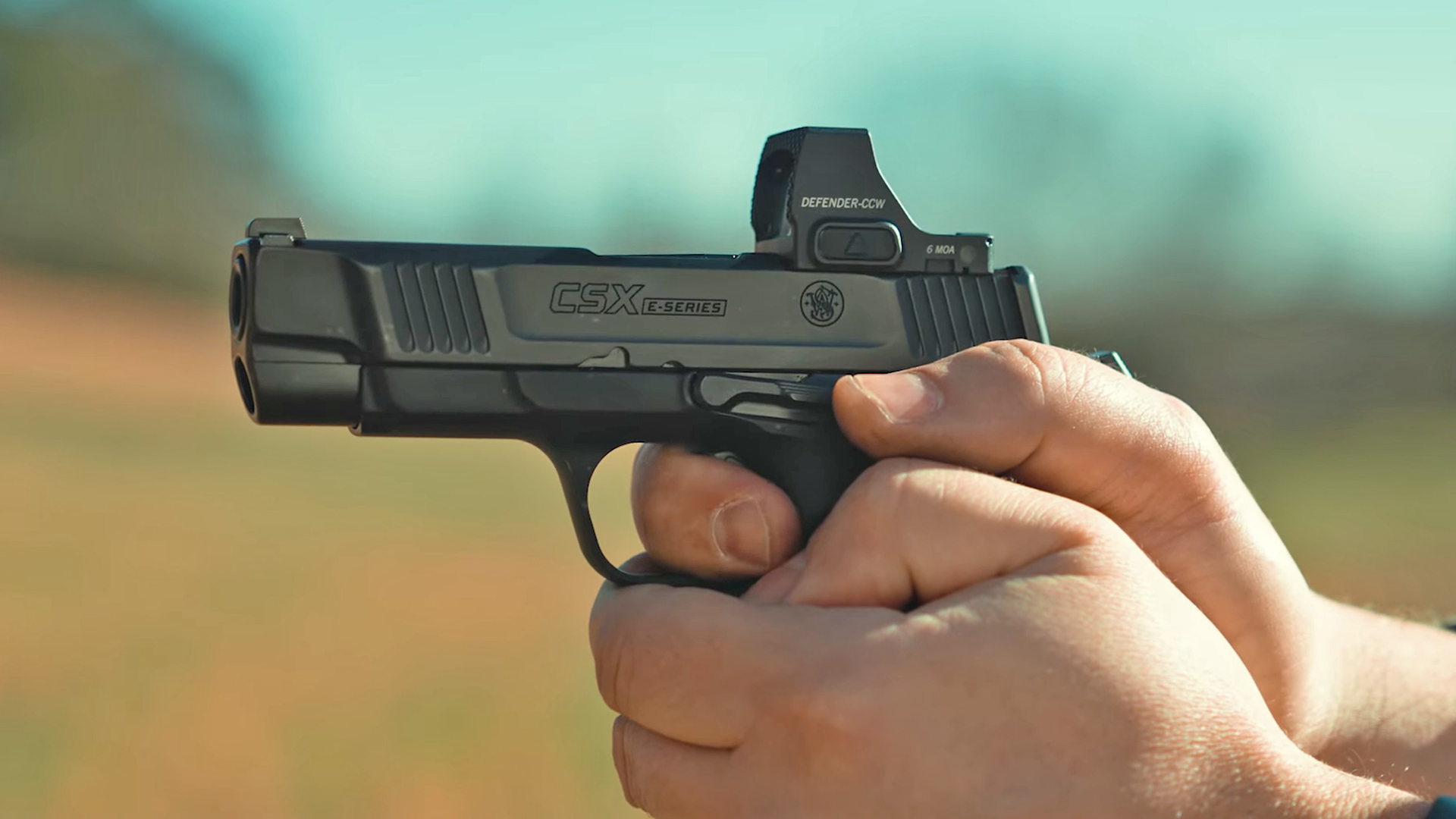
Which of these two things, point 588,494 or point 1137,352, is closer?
point 588,494

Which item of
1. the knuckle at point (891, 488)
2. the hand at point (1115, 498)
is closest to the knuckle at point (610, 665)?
the hand at point (1115, 498)

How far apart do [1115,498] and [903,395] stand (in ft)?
1.89

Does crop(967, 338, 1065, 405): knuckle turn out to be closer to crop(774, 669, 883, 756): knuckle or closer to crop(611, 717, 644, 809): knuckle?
crop(774, 669, 883, 756): knuckle

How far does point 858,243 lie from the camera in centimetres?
277

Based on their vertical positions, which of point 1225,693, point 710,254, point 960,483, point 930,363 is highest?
point 710,254

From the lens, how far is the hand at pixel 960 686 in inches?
82.0

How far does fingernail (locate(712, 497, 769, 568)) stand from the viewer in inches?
103

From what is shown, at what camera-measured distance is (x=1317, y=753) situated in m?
3.02

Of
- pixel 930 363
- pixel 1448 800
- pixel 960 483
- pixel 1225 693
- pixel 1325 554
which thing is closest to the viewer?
pixel 1448 800

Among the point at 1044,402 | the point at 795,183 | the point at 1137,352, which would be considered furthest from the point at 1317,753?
the point at 1137,352

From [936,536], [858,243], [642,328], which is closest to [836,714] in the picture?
[936,536]

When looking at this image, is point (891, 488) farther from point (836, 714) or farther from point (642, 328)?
point (642, 328)

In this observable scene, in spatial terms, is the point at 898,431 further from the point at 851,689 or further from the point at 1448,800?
the point at 1448,800

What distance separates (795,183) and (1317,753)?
6.58 feet
